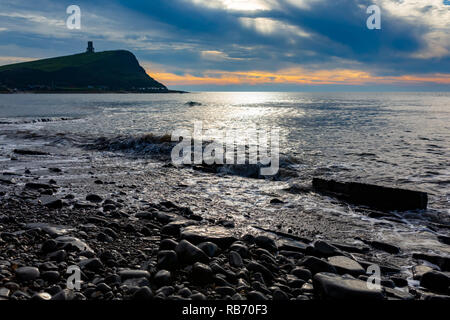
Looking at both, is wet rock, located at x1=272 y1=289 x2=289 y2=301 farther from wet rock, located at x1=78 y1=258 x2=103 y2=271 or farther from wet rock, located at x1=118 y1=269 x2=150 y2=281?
wet rock, located at x1=78 y1=258 x2=103 y2=271

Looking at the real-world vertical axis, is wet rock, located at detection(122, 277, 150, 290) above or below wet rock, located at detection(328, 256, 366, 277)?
above

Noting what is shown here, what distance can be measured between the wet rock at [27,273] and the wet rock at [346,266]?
15.4ft

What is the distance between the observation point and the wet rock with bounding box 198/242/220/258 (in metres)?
5.48

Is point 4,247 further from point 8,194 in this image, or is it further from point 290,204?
point 290,204

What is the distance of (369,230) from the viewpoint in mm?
7496

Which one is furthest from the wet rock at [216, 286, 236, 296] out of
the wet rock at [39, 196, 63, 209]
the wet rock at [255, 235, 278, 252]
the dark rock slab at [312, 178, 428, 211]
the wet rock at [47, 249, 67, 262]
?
the dark rock slab at [312, 178, 428, 211]

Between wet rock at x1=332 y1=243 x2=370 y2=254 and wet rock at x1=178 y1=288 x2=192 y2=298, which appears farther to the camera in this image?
wet rock at x1=332 y1=243 x2=370 y2=254

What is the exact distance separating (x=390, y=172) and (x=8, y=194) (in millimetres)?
14801

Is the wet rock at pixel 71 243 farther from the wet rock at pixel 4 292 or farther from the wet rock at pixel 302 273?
the wet rock at pixel 302 273

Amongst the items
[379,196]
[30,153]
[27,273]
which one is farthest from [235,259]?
[30,153]

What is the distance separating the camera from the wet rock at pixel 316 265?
5125 millimetres

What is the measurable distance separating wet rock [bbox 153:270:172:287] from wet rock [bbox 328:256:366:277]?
9.19 feet

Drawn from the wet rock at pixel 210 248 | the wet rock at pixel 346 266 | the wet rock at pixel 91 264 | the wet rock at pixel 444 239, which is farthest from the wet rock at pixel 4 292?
the wet rock at pixel 444 239

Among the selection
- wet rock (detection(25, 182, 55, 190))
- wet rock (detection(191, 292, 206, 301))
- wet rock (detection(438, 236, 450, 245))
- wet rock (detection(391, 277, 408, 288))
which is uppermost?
wet rock (detection(25, 182, 55, 190))
